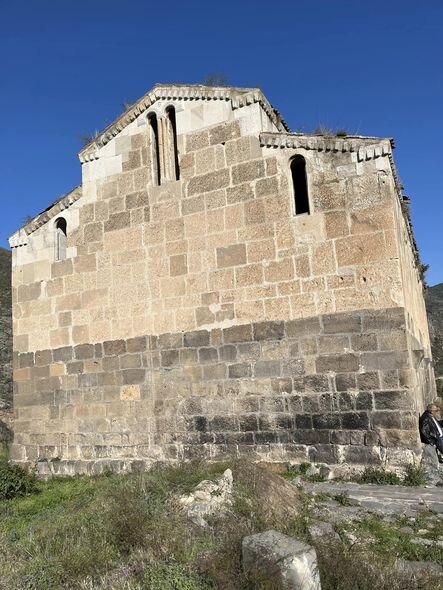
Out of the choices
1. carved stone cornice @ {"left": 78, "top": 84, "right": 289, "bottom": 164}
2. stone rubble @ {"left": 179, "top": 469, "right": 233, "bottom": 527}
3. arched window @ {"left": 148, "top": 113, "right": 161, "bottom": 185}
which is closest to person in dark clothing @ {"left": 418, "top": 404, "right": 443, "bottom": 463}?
stone rubble @ {"left": 179, "top": 469, "right": 233, "bottom": 527}

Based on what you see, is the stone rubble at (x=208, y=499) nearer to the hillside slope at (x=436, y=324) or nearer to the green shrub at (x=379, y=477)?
the green shrub at (x=379, y=477)

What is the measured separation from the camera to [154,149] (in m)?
11.0

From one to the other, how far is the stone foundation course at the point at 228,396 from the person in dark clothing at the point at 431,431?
51cm

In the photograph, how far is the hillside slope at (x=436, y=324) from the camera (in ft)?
92.8

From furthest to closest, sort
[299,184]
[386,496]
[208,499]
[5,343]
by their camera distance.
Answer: [5,343] < [299,184] < [386,496] < [208,499]

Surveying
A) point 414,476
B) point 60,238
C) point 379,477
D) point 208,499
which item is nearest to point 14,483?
point 208,499

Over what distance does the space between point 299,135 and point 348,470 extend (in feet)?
18.8

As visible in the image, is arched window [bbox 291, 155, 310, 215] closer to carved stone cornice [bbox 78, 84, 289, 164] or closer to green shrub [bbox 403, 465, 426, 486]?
carved stone cornice [bbox 78, 84, 289, 164]

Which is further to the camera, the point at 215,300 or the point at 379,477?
the point at 215,300

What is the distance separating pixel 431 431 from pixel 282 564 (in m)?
5.36

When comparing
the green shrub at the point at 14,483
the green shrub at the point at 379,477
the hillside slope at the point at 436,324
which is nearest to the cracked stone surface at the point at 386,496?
the green shrub at the point at 379,477

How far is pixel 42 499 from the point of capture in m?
8.98

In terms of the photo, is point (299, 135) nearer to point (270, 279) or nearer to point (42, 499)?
point (270, 279)

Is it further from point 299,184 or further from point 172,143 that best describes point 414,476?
point 172,143
